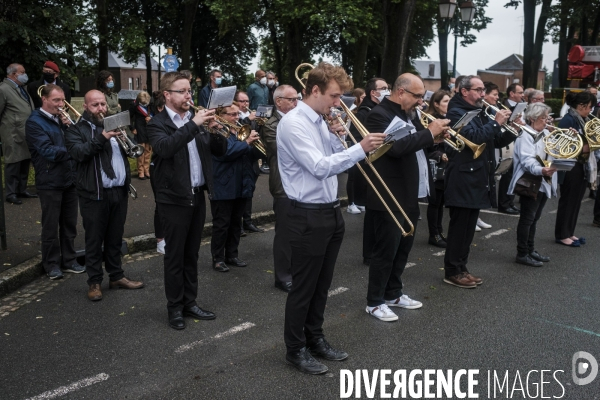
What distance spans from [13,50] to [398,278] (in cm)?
1076

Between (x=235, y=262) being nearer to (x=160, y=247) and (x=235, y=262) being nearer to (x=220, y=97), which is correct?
(x=160, y=247)

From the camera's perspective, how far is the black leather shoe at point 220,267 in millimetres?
7023

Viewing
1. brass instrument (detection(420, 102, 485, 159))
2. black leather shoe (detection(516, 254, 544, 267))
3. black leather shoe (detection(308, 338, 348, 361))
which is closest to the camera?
black leather shoe (detection(308, 338, 348, 361))

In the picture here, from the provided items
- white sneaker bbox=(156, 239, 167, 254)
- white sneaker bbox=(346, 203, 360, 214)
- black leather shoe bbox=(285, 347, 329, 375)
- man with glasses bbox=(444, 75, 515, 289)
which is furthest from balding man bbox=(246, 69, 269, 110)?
black leather shoe bbox=(285, 347, 329, 375)

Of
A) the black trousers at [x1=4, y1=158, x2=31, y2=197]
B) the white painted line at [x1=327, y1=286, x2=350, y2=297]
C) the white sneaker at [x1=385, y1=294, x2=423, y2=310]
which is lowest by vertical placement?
the white painted line at [x1=327, y1=286, x2=350, y2=297]

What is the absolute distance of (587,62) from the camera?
20.8 m

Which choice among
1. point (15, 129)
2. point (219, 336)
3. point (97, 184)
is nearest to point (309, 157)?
point (219, 336)

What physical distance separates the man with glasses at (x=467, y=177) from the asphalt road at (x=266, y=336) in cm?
36

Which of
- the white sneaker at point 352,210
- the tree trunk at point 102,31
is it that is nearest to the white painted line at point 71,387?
the white sneaker at point 352,210

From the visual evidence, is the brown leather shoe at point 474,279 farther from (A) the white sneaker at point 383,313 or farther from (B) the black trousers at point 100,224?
(B) the black trousers at point 100,224

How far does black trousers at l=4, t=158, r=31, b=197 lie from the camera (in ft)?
31.0

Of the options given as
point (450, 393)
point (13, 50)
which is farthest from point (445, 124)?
point (13, 50)

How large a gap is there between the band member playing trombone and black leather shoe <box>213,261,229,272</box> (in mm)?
2567

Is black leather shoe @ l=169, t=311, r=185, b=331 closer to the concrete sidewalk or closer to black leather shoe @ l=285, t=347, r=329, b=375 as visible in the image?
black leather shoe @ l=285, t=347, r=329, b=375
